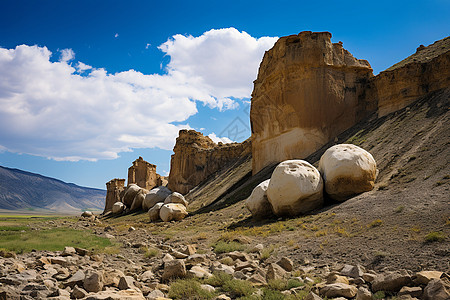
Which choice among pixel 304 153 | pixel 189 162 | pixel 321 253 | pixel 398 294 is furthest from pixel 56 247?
pixel 189 162

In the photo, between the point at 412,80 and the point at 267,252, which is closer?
the point at 267,252

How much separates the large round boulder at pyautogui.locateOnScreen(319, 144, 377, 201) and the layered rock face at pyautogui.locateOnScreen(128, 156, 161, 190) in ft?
193

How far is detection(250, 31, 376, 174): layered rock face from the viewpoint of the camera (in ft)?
91.4

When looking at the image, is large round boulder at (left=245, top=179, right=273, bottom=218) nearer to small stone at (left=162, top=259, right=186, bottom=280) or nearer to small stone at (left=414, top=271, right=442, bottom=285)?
small stone at (left=162, top=259, right=186, bottom=280)

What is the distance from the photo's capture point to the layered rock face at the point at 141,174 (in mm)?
69938

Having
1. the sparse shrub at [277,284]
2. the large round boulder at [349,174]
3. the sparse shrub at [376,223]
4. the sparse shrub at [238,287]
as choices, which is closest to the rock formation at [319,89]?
the large round boulder at [349,174]

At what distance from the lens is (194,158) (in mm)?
55656

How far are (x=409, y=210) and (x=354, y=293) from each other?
6.12 metres

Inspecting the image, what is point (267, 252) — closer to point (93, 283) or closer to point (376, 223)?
point (376, 223)

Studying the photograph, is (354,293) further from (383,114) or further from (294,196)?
(383,114)

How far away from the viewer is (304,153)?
28.1 m

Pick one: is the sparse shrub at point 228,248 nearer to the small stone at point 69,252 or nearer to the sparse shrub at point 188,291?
the sparse shrub at point 188,291

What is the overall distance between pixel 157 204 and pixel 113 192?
136 feet

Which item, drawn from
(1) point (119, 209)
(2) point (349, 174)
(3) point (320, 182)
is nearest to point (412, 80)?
(2) point (349, 174)
